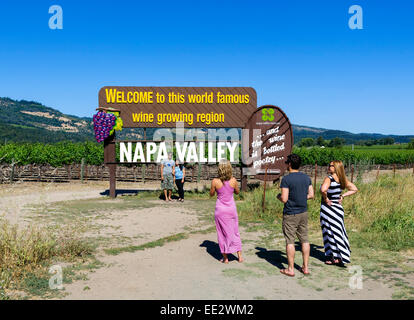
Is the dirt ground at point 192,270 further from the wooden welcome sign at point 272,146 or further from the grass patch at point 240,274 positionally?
the wooden welcome sign at point 272,146

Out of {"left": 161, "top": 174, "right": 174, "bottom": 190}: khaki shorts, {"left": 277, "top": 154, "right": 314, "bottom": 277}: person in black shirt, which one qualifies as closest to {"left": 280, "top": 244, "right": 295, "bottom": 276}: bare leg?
{"left": 277, "top": 154, "right": 314, "bottom": 277}: person in black shirt

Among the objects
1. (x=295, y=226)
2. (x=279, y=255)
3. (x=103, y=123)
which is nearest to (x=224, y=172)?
(x=295, y=226)

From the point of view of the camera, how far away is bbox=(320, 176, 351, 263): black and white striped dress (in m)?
6.02

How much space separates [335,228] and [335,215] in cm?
22

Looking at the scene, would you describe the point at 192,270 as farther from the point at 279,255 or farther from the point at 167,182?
the point at 167,182

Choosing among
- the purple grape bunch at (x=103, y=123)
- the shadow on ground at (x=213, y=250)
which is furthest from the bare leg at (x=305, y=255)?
the purple grape bunch at (x=103, y=123)

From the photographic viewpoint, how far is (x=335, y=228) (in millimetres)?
6074

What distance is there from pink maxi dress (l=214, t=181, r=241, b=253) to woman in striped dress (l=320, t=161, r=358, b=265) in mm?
1566

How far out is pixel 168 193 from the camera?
1459 centimetres

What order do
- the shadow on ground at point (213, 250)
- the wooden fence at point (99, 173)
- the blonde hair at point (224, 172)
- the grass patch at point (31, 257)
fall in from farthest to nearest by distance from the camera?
the wooden fence at point (99, 173)
the shadow on ground at point (213, 250)
the blonde hair at point (224, 172)
the grass patch at point (31, 257)

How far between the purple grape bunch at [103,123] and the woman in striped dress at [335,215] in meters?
10.3

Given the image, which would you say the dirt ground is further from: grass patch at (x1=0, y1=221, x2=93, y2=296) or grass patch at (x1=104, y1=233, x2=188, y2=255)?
grass patch at (x1=0, y1=221, x2=93, y2=296)

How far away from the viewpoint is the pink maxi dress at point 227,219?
20.1 feet
